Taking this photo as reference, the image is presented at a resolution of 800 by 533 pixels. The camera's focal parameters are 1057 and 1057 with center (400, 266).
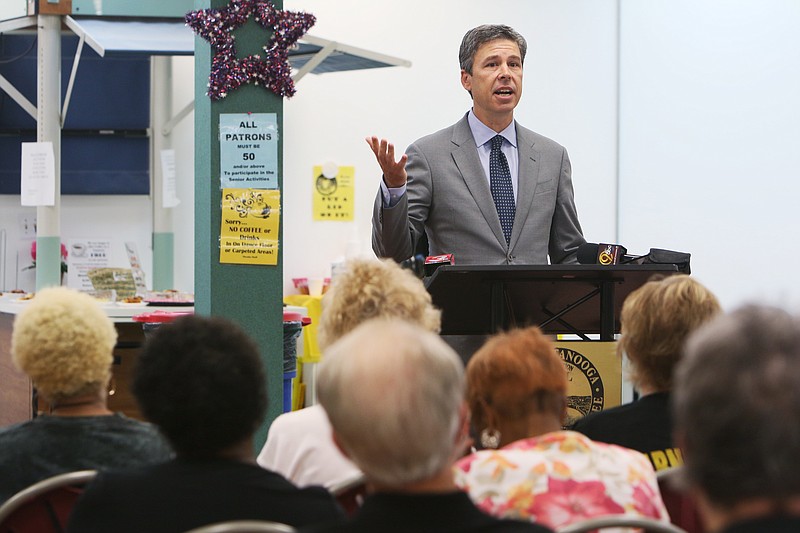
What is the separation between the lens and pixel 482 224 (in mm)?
3490

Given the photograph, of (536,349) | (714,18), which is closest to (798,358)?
(536,349)

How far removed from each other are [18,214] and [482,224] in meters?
4.26

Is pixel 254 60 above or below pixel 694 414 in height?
above

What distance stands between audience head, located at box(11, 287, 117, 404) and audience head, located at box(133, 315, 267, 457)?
394 mm

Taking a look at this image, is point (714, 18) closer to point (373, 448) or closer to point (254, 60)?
point (254, 60)

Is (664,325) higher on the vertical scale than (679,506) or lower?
higher

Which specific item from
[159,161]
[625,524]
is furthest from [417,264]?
[159,161]

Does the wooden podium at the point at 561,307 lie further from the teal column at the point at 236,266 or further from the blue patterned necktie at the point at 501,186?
the teal column at the point at 236,266

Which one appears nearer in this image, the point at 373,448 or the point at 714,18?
the point at 373,448

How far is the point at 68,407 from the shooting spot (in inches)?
77.1

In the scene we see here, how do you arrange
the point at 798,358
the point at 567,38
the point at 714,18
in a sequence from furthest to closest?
the point at 567,38, the point at 714,18, the point at 798,358

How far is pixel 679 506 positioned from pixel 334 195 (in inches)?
205

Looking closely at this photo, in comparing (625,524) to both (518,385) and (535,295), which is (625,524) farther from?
(535,295)

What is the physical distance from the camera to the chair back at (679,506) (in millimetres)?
1779
